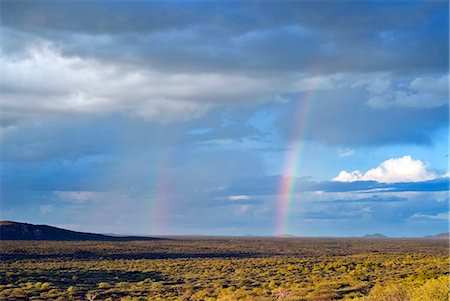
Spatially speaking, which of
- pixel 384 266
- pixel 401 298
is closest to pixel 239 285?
pixel 401 298

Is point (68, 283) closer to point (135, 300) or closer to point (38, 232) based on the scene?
point (135, 300)

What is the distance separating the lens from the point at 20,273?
53719 millimetres

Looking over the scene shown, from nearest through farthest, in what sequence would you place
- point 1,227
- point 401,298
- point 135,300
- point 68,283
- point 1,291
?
point 401,298 → point 135,300 → point 1,291 → point 68,283 → point 1,227

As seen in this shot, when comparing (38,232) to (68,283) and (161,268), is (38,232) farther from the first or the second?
(68,283)

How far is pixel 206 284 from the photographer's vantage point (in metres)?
44.2

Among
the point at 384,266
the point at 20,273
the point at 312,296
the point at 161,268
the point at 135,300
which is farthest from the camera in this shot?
the point at 161,268

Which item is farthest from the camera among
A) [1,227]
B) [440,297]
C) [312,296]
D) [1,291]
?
[1,227]

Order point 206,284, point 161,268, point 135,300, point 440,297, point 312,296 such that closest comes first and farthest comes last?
point 440,297 < point 312,296 < point 135,300 < point 206,284 < point 161,268

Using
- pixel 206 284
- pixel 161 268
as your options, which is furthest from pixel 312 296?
pixel 161 268

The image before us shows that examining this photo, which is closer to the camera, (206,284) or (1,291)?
(1,291)

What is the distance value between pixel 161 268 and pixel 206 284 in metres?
21.1

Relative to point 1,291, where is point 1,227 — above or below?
above

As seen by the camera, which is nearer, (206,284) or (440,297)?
(440,297)

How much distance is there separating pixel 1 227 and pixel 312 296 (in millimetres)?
157749
